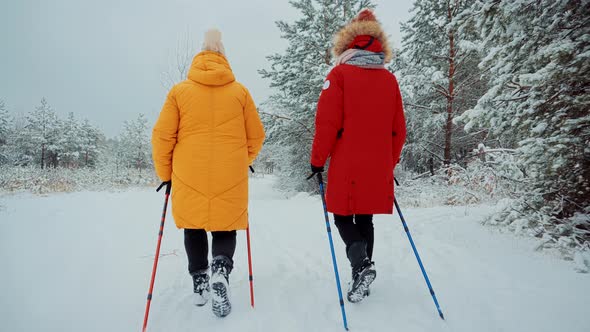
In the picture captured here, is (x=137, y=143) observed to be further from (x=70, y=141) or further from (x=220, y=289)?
(x=220, y=289)

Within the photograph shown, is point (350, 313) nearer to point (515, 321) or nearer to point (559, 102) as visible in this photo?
point (515, 321)

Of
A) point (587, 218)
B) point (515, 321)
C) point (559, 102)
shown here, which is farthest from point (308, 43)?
point (515, 321)

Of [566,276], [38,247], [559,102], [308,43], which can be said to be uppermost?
[308,43]

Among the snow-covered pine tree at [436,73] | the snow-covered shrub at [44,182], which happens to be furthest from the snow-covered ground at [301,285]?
the snow-covered shrub at [44,182]

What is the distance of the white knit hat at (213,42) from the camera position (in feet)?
7.79

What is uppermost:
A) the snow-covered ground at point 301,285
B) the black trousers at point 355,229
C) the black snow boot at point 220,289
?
the black trousers at point 355,229

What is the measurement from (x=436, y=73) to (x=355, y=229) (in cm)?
918

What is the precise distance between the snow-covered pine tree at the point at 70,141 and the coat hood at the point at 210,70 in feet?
148

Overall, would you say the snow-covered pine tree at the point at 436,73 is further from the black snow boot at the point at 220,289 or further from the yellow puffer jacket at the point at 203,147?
the black snow boot at the point at 220,289

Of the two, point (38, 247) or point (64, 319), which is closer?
point (64, 319)

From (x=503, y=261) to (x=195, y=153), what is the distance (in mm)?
3280

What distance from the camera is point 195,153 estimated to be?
6.97 ft

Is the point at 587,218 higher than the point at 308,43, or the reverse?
the point at 308,43

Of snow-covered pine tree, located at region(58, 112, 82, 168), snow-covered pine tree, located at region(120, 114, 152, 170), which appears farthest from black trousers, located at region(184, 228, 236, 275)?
snow-covered pine tree, located at region(58, 112, 82, 168)
